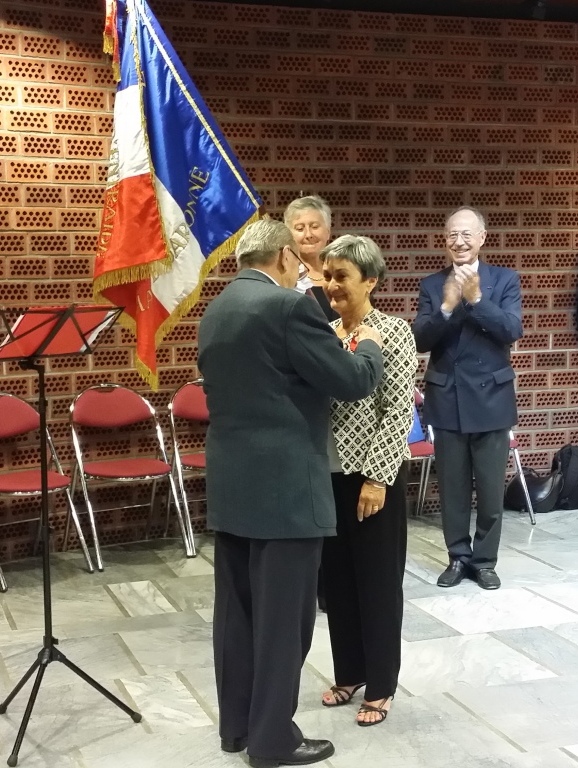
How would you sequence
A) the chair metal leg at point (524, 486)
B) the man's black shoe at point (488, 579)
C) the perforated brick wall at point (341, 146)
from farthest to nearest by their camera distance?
1. the chair metal leg at point (524, 486)
2. the perforated brick wall at point (341, 146)
3. the man's black shoe at point (488, 579)

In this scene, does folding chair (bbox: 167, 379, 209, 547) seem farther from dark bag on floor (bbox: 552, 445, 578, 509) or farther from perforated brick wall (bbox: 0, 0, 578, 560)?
dark bag on floor (bbox: 552, 445, 578, 509)

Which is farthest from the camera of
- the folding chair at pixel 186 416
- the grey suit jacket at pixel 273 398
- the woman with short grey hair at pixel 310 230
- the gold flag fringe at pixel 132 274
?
the folding chair at pixel 186 416

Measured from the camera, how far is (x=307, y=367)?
290cm

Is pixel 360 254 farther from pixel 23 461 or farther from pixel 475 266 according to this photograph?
pixel 23 461

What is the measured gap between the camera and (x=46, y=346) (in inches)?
131

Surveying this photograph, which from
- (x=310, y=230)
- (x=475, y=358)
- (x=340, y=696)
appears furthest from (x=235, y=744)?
(x=475, y=358)

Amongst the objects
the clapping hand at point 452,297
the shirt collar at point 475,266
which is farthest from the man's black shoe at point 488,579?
the shirt collar at point 475,266

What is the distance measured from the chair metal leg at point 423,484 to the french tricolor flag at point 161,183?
242cm

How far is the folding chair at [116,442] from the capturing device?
5477 mm

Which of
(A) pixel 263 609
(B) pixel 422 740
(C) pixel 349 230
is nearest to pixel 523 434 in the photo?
(C) pixel 349 230

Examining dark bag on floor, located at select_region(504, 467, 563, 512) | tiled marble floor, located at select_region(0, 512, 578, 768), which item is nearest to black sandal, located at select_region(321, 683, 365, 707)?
tiled marble floor, located at select_region(0, 512, 578, 768)

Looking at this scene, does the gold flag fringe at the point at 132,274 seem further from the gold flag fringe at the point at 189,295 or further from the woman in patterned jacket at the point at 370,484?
the woman in patterned jacket at the point at 370,484

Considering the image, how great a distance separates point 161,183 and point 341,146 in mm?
2032

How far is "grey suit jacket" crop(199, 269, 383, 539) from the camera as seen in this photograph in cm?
290
